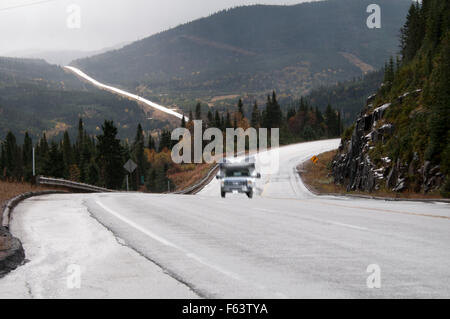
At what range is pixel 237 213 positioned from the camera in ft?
54.3

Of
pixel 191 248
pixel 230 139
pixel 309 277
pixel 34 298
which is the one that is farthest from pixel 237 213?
pixel 230 139

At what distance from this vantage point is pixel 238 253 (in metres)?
9.19

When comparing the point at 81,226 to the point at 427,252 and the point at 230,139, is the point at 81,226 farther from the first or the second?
the point at 230,139

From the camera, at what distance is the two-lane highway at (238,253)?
6602mm

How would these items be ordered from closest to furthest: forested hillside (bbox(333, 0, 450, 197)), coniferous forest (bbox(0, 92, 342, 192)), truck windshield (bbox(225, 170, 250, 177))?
forested hillside (bbox(333, 0, 450, 197)) → truck windshield (bbox(225, 170, 250, 177)) → coniferous forest (bbox(0, 92, 342, 192))

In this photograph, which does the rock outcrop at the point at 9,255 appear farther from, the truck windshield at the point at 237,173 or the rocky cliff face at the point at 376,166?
the rocky cliff face at the point at 376,166

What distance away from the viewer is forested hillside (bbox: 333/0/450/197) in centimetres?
3084

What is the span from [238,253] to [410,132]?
29294mm

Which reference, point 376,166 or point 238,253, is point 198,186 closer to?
point 376,166

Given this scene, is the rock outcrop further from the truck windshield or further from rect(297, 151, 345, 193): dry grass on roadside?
rect(297, 151, 345, 193): dry grass on roadside

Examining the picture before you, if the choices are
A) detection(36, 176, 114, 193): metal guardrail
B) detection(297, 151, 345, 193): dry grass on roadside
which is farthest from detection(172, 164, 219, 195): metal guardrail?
detection(36, 176, 114, 193): metal guardrail

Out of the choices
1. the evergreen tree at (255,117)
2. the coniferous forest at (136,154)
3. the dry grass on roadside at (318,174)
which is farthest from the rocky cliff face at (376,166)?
the evergreen tree at (255,117)

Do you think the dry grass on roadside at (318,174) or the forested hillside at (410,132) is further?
the dry grass on roadside at (318,174)

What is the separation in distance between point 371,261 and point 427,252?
1.34 meters
